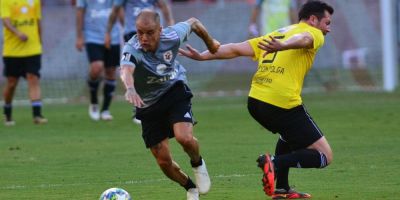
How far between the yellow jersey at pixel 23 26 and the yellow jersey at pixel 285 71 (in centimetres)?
834

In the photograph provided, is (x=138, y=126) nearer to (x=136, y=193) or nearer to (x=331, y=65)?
(x=136, y=193)

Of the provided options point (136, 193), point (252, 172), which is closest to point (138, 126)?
point (252, 172)

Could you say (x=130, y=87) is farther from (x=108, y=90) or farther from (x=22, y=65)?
(x=108, y=90)

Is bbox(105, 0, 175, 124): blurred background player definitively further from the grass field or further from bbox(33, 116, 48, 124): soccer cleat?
bbox(33, 116, 48, 124): soccer cleat

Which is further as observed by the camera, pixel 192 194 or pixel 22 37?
pixel 22 37

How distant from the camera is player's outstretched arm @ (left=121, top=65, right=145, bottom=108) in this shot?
8.40 meters

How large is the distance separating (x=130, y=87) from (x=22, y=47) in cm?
887

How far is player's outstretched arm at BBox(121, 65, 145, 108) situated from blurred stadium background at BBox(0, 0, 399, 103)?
48.5ft

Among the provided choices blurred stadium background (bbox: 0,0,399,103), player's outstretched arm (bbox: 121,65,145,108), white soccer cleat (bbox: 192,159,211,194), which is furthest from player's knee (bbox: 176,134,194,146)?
blurred stadium background (bbox: 0,0,399,103)

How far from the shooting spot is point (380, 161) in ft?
38.7

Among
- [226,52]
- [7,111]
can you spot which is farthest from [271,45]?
[7,111]

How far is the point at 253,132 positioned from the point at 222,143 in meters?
1.43

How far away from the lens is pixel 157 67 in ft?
30.0

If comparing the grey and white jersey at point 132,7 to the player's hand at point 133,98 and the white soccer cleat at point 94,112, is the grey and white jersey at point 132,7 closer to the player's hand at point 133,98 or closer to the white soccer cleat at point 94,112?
the white soccer cleat at point 94,112
